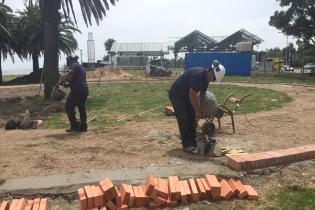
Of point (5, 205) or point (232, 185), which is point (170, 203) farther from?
point (5, 205)

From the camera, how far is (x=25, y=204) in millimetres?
5418

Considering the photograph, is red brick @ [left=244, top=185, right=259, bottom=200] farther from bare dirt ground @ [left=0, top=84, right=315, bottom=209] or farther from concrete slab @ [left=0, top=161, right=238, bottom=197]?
concrete slab @ [left=0, top=161, right=238, bottom=197]

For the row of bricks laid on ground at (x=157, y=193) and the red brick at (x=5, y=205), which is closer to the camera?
the red brick at (x=5, y=205)

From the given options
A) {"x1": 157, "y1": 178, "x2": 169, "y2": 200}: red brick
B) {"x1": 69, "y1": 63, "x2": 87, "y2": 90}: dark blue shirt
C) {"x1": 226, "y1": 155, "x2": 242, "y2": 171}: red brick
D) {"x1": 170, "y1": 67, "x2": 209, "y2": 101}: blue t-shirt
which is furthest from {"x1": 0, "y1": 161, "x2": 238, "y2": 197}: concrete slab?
{"x1": 69, "y1": 63, "x2": 87, "y2": 90}: dark blue shirt

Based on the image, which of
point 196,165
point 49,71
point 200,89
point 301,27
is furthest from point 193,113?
point 301,27

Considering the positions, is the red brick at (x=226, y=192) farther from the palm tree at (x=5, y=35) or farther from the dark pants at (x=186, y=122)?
the palm tree at (x=5, y=35)

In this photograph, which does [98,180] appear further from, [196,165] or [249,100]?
[249,100]

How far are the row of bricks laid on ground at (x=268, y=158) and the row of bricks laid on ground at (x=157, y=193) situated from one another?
0.77 meters

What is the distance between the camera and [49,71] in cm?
1941

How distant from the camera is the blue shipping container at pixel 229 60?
39719mm

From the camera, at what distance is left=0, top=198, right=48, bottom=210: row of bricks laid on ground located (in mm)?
5297

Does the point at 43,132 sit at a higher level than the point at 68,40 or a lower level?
lower

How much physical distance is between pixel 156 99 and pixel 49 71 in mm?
4709

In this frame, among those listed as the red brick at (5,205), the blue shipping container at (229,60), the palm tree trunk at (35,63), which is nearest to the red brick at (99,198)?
the red brick at (5,205)
